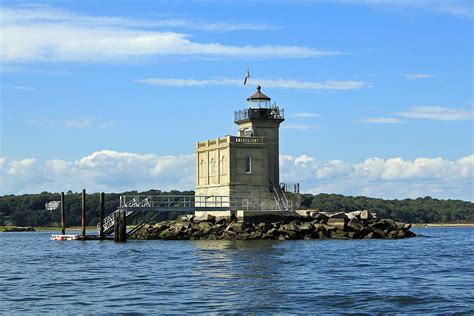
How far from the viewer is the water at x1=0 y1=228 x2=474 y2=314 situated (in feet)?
94.3

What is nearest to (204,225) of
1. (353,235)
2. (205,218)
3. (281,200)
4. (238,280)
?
(205,218)

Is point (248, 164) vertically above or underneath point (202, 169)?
above

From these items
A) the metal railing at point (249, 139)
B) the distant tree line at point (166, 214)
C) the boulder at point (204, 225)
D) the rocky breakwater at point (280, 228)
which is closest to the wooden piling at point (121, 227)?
the rocky breakwater at point (280, 228)

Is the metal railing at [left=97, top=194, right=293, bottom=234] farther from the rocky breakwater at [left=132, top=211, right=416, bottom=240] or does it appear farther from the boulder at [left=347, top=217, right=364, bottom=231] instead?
the boulder at [left=347, top=217, right=364, bottom=231]

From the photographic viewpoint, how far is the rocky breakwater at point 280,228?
6575 centimetres

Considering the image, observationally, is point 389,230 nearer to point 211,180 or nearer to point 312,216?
point 312,216

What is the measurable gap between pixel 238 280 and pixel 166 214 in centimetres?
9817

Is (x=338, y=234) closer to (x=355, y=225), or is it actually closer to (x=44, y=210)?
(x=355, y=225)

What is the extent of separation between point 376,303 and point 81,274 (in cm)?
1503

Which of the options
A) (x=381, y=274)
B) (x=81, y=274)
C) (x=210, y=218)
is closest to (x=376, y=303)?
(x=381, y=274)

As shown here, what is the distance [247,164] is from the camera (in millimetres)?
70062

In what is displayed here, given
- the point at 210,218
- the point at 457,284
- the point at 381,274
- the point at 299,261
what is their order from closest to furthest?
1. the point at 457,284
2. the point at 381,274
3. the point at 299,261
4. the point at 210,218

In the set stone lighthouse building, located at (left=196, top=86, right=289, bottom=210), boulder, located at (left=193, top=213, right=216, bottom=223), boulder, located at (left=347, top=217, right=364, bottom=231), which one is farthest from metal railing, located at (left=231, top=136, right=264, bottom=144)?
boulder, located at (left=347, top=217, right=364, bottom=231)

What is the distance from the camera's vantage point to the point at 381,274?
126ft
